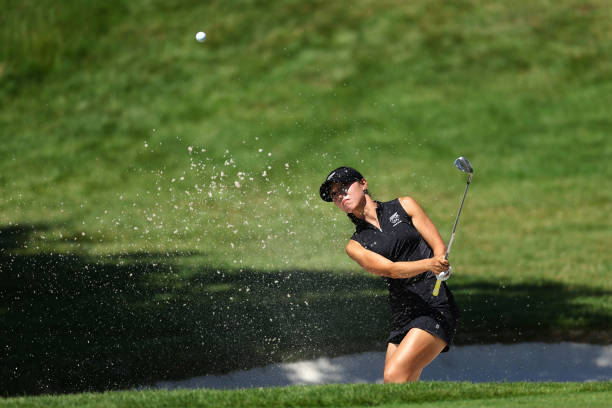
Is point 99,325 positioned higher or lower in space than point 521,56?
lower

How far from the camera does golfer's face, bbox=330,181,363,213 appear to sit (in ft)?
20.3

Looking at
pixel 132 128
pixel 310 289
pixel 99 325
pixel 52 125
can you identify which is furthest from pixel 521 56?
pixel 99 325

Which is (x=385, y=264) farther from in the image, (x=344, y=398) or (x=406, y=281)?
(x=344, y=398)

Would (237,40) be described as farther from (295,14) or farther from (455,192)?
(455,192)

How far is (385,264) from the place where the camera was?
6.12 metres

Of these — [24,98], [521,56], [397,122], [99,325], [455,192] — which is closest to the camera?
[99,325]

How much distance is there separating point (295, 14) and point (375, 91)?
14.9 feet

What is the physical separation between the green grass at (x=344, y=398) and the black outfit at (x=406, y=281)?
41 cm

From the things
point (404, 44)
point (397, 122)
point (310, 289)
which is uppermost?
point (404, 44)

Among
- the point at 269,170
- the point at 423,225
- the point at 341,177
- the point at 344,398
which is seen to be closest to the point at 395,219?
the point at 423,225

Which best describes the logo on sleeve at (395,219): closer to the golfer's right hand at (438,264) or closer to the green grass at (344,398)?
the golfer's right hand at (438,264)

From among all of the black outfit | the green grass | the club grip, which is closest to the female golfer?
the black outfit

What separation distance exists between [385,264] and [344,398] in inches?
35.6

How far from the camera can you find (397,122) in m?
19.5
